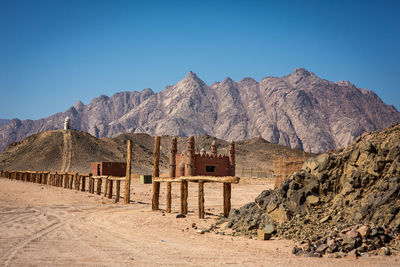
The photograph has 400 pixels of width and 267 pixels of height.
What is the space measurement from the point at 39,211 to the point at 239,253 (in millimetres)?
12061

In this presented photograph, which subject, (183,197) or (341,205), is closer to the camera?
(341,205)

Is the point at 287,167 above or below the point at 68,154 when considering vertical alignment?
below

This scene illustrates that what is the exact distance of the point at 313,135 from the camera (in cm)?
19362

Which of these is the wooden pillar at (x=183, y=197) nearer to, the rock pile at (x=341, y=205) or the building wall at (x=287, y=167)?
the rock pile at (x=341, y=205)

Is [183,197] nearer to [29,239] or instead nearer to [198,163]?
[29,239]

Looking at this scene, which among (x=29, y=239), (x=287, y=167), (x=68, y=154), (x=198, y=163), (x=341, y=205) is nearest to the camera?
(x=29, y=239)

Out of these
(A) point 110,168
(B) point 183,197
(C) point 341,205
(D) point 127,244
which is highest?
(A) point 110,168

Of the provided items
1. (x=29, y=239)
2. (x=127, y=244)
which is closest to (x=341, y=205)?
(x=127, y=244)

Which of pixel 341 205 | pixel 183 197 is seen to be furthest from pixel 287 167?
pixel 341 205

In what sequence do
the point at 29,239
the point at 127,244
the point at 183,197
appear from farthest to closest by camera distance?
the point at 183,197, the point at 29,239, the point at 127,244

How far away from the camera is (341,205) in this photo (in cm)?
1120

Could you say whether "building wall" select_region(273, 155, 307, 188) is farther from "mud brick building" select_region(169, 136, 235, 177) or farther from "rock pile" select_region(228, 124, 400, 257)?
"rock pile" select_region(228, 124, 400, 257)

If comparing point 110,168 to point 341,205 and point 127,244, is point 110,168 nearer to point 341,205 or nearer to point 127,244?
point 127,244

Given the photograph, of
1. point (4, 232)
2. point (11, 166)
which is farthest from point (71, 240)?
point (11, 166)
